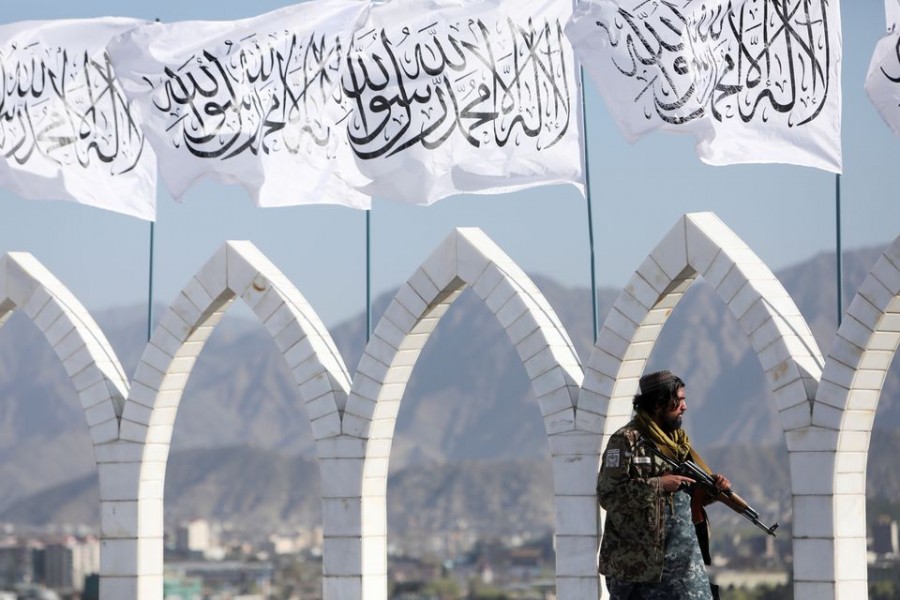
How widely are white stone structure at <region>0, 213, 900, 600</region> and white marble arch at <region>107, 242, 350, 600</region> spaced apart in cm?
1

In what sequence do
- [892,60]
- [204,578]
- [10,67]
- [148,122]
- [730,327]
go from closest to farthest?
[892,60], [148,122], [10,67], [204,578], [730,327]

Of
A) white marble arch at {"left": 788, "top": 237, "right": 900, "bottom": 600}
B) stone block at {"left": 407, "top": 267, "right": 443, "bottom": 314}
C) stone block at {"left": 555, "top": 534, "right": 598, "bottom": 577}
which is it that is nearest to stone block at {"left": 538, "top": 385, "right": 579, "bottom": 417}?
stone block at {"left": 555, "top": 534, "right": 598, "bottom": 577}

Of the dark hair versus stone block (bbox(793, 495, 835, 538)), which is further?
stone block (bbox(793, 495, 835, 538))

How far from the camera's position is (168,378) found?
49.1 feet

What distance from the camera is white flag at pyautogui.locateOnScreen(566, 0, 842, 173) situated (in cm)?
1216

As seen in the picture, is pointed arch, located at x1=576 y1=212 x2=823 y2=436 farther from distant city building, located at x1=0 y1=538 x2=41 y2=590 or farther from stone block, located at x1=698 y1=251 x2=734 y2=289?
distant city building, located at x1=0 y1=538 x2=41 y2=590

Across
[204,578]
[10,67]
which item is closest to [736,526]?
[204,578]

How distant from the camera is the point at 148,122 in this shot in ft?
49.4

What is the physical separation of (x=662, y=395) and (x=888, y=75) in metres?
4.28

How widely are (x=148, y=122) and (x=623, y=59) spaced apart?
4.46 m

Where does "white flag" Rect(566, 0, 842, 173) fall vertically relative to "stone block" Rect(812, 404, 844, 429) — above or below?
above

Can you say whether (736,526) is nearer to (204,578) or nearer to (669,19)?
(204,578)

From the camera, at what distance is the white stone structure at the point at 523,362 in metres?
11.8

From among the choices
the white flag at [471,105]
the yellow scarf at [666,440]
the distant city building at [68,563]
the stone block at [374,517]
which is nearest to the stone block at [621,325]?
the white flag at [471,105]
